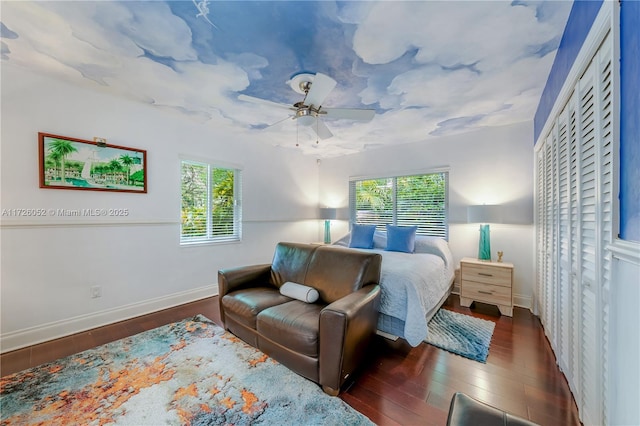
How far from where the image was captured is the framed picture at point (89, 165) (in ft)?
7.99

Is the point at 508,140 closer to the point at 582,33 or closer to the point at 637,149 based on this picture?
the point at 582,33

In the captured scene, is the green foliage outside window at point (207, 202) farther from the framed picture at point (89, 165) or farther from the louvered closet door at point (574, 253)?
the louvered closet door at point (574, 253)

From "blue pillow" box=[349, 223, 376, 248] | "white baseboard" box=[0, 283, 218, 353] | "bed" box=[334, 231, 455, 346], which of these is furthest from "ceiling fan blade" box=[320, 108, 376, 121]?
"white baseboard" box=[0, 283, 218, 353]

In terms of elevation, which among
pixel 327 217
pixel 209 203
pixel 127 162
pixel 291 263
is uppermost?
pixel 127 162

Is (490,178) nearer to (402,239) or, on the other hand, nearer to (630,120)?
(402,239)

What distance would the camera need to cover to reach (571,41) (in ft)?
5.22

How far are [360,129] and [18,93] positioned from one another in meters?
3.70

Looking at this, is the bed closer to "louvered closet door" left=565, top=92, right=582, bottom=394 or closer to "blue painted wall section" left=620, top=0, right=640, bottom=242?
"louvered closet door" left=565, top=92, right=582, bottom=394

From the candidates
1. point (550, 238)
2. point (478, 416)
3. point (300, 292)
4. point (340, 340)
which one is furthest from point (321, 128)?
point (478, 416)

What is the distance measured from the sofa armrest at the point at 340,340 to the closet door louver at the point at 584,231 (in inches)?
47.5

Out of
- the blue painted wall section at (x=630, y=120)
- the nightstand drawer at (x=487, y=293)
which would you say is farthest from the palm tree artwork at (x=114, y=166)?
the nightstand drawer at (x=487, y=293)

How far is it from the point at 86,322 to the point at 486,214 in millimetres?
4874

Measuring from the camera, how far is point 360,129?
148 inches

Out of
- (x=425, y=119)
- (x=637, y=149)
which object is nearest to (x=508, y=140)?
(x=425, y=119)
